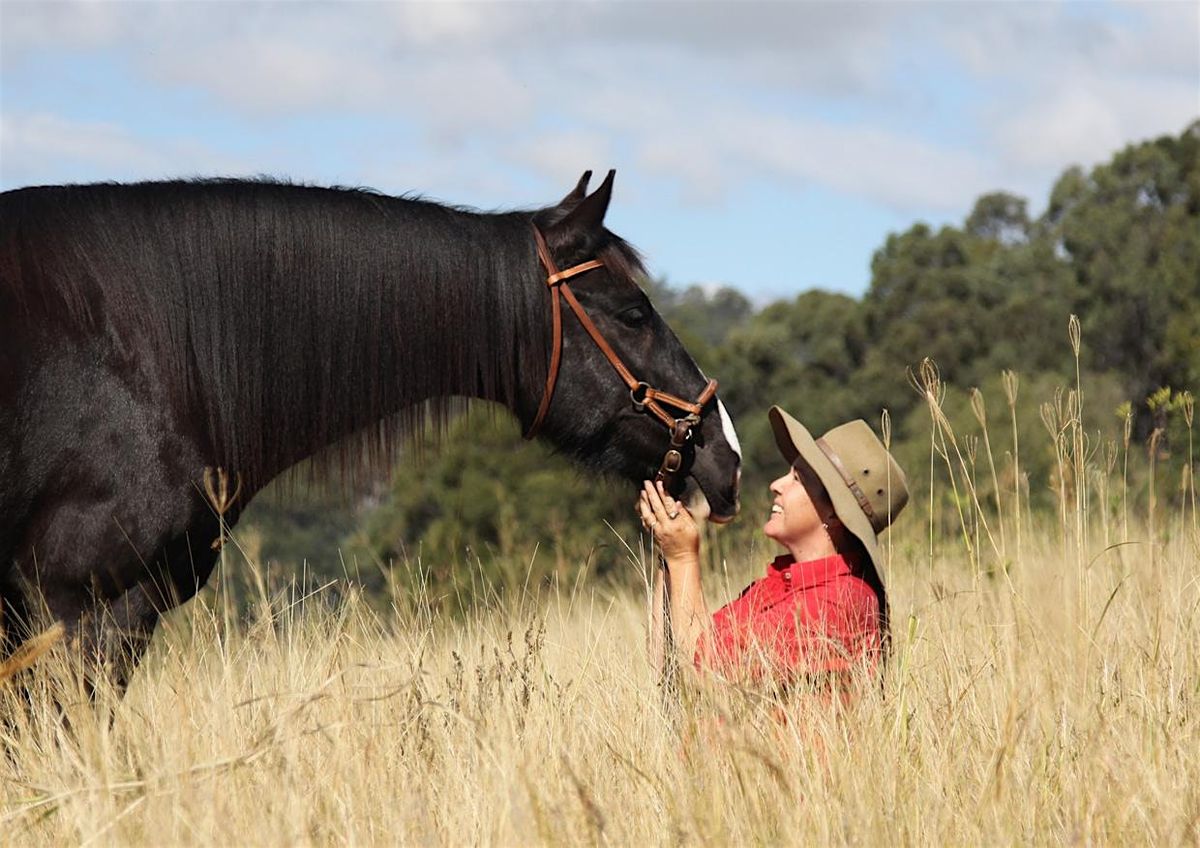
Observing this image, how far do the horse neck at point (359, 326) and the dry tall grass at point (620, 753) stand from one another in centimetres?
70

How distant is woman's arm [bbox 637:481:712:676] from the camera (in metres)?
3.91

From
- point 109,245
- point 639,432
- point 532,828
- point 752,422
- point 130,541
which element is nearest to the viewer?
point 532,828

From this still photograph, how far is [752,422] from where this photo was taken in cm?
2908

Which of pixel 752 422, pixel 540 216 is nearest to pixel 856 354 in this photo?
pixel 752 422

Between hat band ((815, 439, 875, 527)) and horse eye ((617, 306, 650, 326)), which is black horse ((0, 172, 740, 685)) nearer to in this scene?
horse eye ((617, 306, 650, 326))

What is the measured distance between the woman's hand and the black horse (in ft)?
2.64

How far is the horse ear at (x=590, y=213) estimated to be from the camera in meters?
4.91

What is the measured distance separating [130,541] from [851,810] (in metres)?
2.35

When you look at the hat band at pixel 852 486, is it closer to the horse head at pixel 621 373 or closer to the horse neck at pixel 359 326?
the horse head at pixel 621 373

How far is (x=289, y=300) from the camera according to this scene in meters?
4.71

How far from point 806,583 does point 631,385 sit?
1.30 meters

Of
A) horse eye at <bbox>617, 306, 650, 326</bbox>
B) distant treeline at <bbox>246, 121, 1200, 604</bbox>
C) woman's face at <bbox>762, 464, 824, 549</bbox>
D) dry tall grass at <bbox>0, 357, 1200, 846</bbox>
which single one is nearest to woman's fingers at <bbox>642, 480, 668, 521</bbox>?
woman's face at <bbox>762, 464, 824, 549</bbox>

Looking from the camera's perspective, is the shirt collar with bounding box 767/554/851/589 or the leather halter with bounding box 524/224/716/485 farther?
the leather halter with bounding box 524/224/716/485

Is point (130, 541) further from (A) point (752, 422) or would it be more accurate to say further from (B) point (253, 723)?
(A) point (752, 422)
